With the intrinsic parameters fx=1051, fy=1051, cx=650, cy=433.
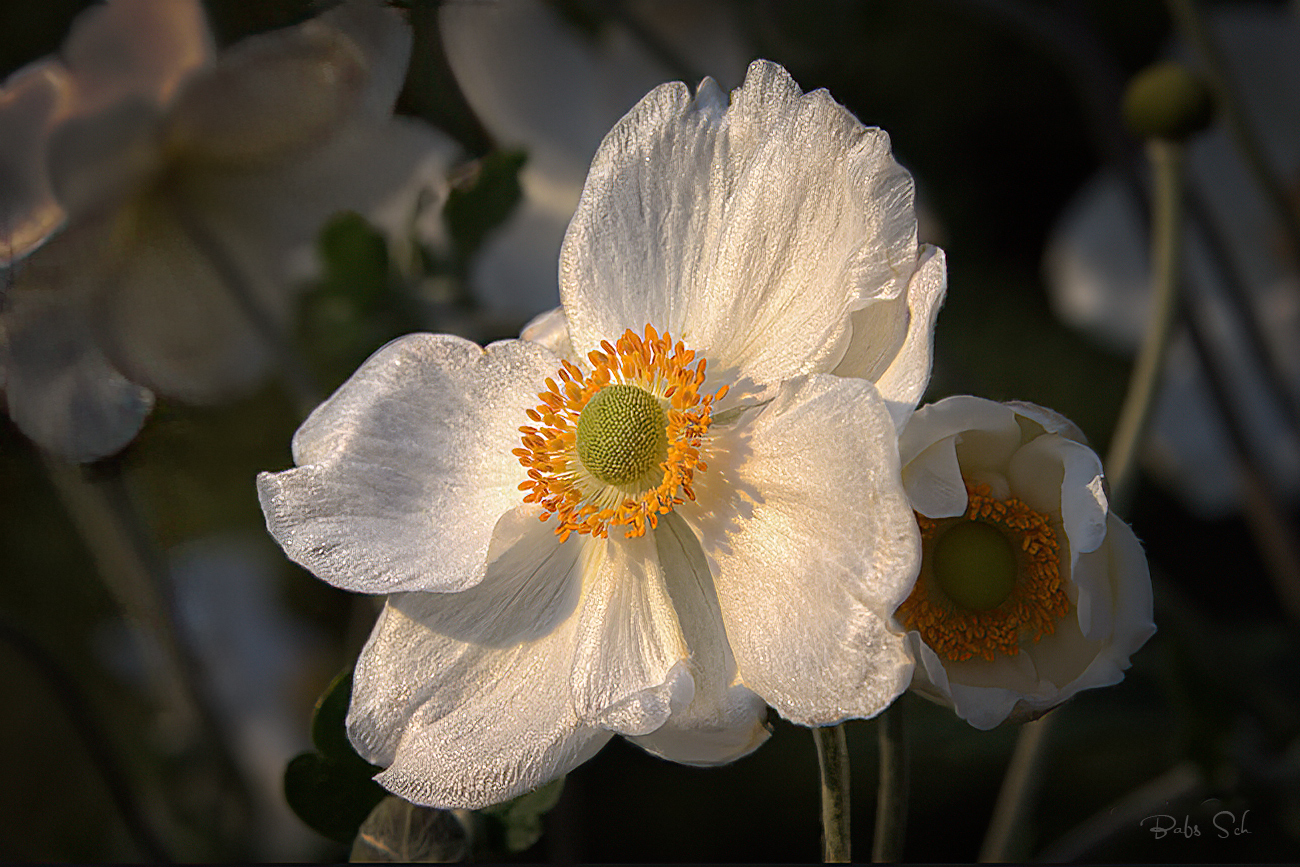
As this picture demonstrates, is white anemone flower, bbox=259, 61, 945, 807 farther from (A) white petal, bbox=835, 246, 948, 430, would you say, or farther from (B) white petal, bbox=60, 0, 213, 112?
(B) white petal, bbox=60, 0, 213, 112

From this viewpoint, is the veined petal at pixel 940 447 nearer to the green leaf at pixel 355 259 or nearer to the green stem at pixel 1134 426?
the green stem at pixel 1134 426

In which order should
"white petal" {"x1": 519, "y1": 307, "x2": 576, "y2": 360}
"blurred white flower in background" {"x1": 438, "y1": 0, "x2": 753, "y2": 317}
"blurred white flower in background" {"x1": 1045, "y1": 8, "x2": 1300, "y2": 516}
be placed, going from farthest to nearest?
"blurred white flower in background" {"x1": 1045, "y1": 8, "x2": 1300, "y2": 516} < "blurred white flower in background" {"x1": 438, "y1": 0, "x2": 753, "y2": 317} < "white petal" {"x1": 519, "y1": 307, "x2": 576, "y2": 360}

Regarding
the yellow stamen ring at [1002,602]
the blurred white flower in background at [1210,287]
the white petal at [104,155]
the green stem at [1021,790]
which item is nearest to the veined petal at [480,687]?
the yellow stamen ring at [1002,602]

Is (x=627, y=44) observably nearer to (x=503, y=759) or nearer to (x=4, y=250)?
(x=4, y=250)

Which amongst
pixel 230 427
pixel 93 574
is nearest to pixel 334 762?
pixel 230 427

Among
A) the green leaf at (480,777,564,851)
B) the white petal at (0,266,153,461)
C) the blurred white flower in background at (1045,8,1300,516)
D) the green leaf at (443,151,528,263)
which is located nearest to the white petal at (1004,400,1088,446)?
the green leaf at (480,777,564,851)

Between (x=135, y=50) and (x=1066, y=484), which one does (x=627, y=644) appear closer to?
(x=1066, y=484)
